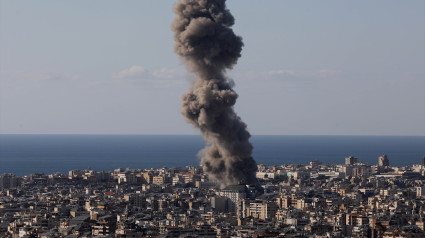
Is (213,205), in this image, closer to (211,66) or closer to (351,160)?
(211,66)

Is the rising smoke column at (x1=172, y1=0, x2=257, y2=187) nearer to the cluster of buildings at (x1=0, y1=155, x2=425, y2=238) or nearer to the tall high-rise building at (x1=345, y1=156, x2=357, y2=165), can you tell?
the cluster of buildings at (x1=0, y1=155, x2=425, y2=238)

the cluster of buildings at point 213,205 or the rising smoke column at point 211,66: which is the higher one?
the rising smoke column at point 211,66

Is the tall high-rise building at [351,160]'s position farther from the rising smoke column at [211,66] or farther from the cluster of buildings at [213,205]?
the rising smoke column at [211,66]

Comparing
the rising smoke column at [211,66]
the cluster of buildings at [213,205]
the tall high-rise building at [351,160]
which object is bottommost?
the cluster of buildings at [213,205]

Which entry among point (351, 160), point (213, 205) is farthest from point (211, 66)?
point (351, 160)

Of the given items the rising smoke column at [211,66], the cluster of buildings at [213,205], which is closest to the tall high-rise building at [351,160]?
the cluster of buildings at [213,205]

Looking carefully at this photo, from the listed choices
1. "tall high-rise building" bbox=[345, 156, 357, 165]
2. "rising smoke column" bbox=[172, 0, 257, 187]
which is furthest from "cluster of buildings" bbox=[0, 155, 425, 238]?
"tall high-rise building" bbox=[345, 156, 357, 165]
